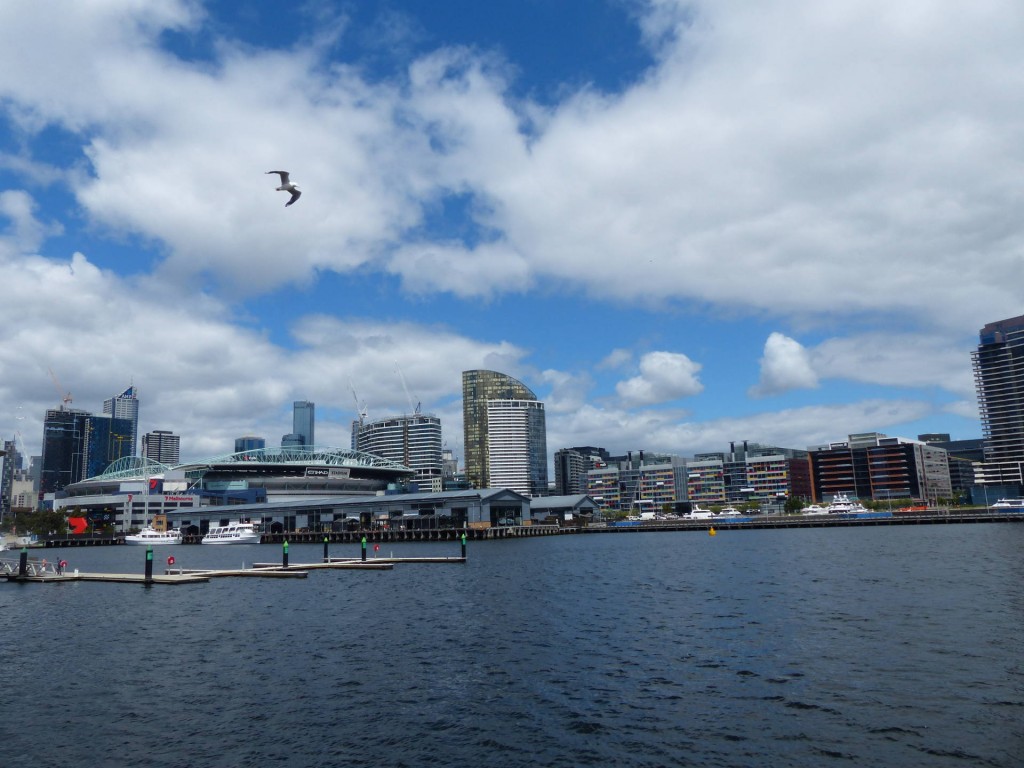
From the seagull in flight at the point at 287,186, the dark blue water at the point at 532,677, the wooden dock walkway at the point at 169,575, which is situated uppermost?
the seagull in flight at the point at 287,186

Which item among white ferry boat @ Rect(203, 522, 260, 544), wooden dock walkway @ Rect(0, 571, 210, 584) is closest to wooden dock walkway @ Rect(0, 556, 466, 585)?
wooden dock walkway @ Rect(0, 571, 210, 584)

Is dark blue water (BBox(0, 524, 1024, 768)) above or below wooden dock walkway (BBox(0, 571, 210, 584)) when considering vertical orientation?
below

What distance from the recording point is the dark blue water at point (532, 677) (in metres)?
24.0

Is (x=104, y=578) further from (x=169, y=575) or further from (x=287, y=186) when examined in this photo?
(x=287, y=186)

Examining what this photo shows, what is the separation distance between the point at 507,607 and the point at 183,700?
26661mm

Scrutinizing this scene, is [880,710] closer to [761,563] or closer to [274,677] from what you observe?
[274,677]

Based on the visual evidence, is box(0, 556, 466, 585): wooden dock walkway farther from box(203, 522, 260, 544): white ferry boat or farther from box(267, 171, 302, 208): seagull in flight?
box(203, 522, 260, 544): white ferry boat

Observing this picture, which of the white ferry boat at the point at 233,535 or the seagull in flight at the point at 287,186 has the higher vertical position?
the seagull in flight at the point at 287,186

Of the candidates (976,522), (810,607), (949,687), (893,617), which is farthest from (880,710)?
(976,522)

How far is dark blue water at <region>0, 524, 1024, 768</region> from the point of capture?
24.0 metres

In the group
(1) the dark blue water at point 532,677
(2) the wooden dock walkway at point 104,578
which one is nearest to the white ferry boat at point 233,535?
(2) the wooden dock walkway at point 104,578

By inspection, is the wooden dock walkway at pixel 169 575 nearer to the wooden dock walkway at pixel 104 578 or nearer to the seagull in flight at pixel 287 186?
the wooden dock walkway at pixel 104 578

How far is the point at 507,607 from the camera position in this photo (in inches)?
2117

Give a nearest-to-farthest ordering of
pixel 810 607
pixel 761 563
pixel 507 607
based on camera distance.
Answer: pixel 810 607 → pixel 507 607 → pixel 761 563
